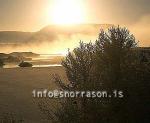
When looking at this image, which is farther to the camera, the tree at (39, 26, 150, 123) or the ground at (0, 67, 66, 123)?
the ground at (0, 67, 66, 123)

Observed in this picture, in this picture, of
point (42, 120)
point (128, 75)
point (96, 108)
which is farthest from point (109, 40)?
point (42, 120)

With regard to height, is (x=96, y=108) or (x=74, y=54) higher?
(x=74, y=54)

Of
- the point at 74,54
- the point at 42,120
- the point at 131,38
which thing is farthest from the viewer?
the point at 42,120

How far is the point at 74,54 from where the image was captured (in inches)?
587

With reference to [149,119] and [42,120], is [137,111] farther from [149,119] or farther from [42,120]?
[42,120]

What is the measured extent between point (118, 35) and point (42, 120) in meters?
7.31

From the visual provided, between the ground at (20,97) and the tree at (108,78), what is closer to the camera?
the tree at (108,78)

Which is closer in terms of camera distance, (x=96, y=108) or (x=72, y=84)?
(x=96, y=108)

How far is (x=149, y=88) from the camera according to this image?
13.2m

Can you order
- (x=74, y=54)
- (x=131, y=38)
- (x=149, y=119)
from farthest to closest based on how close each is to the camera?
(x=74, y=54) < (x=131, y=38) < (x=149, y=119)

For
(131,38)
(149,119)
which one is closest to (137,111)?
(149,119)

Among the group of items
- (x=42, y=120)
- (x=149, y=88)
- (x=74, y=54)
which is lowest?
(x=42, y=120)

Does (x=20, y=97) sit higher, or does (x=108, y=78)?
(x=108, y=78)

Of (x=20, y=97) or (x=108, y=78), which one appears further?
(x=20, y=97)
